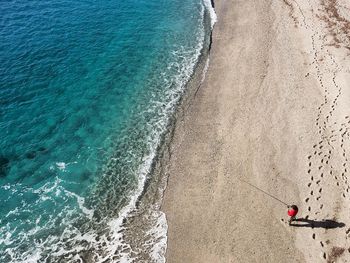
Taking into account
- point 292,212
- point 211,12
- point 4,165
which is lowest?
point 4,165

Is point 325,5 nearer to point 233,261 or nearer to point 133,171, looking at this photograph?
point 133,171

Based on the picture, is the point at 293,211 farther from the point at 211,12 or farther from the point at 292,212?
the point at 211,12

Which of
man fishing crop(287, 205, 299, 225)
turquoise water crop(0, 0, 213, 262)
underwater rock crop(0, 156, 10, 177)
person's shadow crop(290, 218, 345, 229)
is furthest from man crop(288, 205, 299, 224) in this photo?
underwater rock crop(0, 156, 10, 177)

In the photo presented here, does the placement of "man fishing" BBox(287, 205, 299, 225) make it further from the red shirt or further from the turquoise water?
the turquoise water

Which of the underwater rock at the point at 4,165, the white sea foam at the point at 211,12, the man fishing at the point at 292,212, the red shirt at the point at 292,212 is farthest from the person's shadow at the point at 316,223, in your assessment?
the white sea foam at the point at 211,12

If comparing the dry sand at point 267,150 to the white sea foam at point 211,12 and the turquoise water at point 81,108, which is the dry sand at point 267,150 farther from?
the white sea foam at point 211,12

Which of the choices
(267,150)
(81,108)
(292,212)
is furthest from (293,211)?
(81,108)

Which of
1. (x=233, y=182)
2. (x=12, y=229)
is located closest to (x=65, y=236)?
(x=12, y=229)
